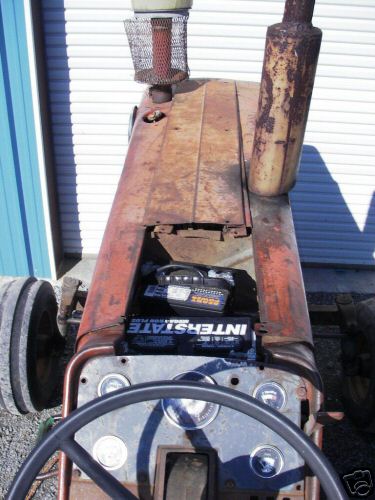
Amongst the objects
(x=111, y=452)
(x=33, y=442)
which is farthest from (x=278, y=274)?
(x=33, y=442)

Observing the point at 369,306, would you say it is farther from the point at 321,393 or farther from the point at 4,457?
the point at 4,457

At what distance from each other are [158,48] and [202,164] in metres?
0.84

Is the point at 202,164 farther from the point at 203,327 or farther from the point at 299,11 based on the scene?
the point at 203,327

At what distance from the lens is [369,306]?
2.98m

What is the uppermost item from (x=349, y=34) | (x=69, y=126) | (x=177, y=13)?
(x=177, y=13)

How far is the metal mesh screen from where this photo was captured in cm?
306

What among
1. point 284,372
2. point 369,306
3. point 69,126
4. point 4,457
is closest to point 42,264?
point 69,126

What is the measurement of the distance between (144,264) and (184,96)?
157cm

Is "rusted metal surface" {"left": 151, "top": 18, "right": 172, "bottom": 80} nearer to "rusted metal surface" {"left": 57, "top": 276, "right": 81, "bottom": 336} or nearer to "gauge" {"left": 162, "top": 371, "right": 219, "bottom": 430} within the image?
"rusted metal surface" {"left": 57, "top": 276, "right": 81, "bottom": 336}

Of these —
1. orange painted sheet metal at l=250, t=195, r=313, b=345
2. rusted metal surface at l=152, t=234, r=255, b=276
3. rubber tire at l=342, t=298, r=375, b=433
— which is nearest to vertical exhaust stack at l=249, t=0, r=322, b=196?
orange painted sheet metal at l=250, t=195, r=313, b=345

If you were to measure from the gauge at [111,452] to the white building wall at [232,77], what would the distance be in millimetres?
3343

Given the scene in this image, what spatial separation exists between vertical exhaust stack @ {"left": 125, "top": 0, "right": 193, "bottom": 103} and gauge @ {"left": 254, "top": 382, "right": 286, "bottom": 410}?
6.95 feet

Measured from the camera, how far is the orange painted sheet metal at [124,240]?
2.03 metres

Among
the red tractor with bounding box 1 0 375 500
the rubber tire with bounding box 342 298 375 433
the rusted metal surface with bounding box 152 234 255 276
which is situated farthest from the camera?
the rubber tire with bounding box 342 298 375 433
